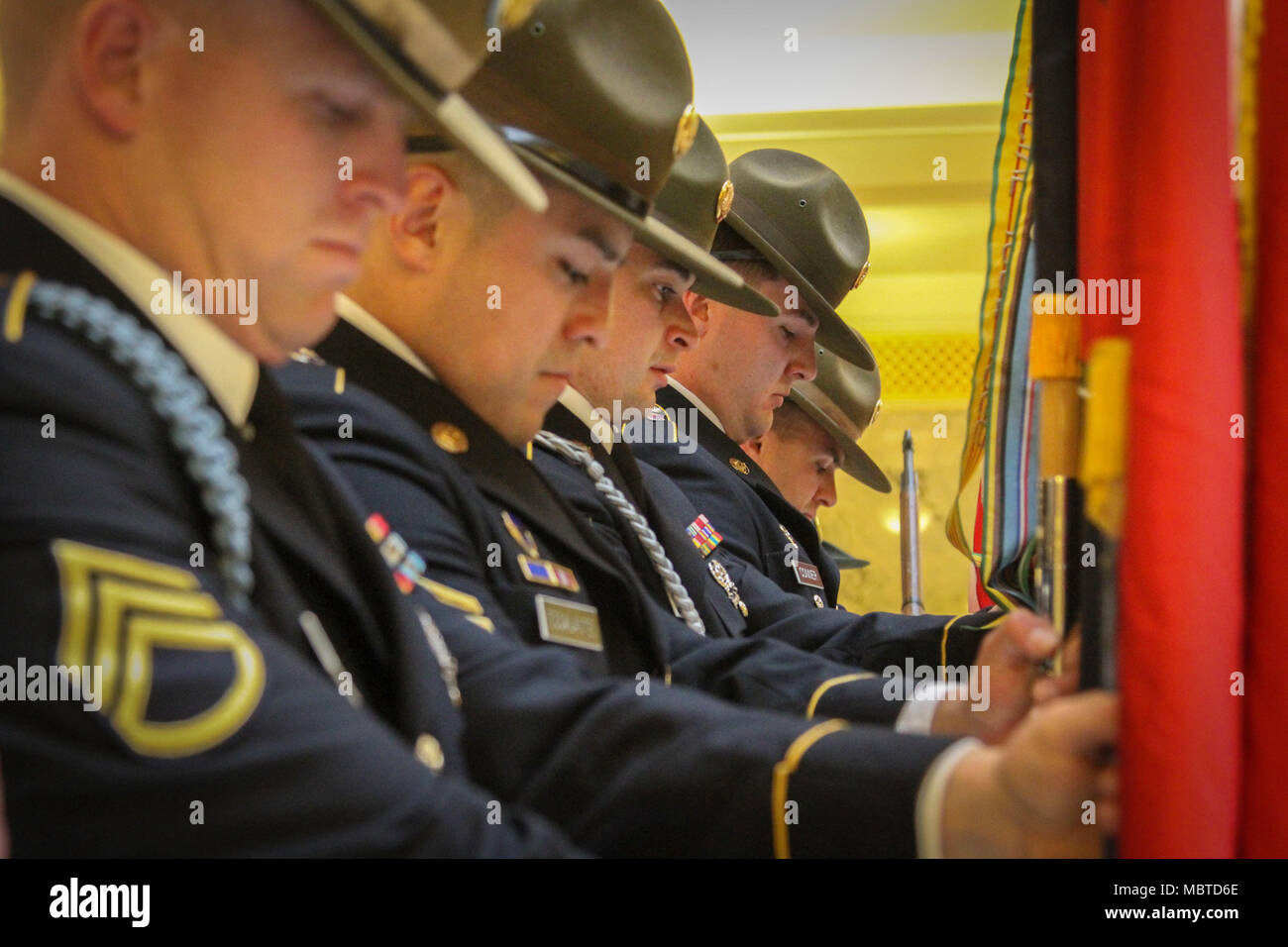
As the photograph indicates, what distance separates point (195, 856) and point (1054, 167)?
2.75 ft

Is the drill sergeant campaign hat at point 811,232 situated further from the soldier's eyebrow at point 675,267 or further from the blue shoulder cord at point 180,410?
the blue shoulder cord at point 180,410

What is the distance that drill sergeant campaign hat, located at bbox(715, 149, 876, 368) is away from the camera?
322cm

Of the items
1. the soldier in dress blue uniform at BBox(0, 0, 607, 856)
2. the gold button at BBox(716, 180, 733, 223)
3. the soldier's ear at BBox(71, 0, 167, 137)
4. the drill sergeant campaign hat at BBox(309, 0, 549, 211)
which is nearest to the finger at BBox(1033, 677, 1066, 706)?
the soldier in dress blue uniform at BBox(0, 0, 607, 856)

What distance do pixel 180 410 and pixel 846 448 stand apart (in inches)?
136

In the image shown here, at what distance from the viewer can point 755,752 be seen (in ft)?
3.67

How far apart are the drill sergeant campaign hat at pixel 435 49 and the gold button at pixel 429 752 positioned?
0.43 m

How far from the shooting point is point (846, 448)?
4.23 m

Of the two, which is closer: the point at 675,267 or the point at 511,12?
the point at 511,12
